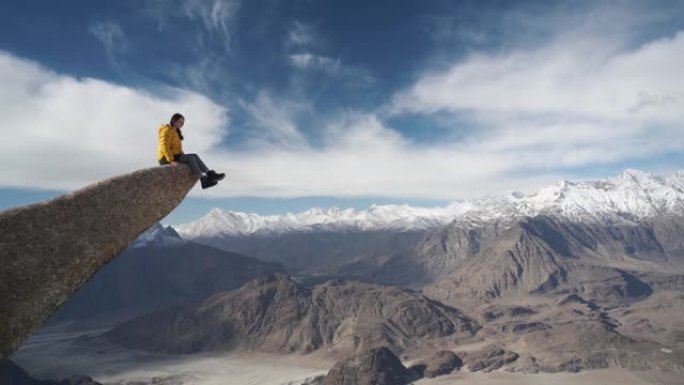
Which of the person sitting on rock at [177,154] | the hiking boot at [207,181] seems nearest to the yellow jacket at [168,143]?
the person sitting on rock at [177,154]

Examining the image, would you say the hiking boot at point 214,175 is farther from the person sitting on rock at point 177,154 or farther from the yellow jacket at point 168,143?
the yellow jacket at point 168,143

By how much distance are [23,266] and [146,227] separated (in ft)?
16.8

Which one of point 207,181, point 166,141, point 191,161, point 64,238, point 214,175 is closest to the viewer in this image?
point 64,238

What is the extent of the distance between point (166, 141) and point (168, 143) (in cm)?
12

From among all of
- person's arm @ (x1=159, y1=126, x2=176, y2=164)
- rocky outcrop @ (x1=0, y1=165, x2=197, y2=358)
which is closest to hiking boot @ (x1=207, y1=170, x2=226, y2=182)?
rocky outcrop @ (x1=0, y1=165, x2=197, y2=358)

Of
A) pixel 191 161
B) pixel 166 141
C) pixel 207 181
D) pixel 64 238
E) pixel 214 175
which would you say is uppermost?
pixel 166 141

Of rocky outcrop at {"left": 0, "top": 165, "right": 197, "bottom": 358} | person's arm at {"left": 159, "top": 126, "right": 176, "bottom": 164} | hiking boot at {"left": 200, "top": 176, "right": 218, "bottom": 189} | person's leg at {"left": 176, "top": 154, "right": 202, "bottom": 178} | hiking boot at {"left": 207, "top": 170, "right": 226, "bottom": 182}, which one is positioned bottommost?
rocky outcrop at {"left": 0, "top": 165, "right": 197, "bottom": 358}

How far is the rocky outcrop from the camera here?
1747cm

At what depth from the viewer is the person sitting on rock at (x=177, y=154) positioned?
890 inches

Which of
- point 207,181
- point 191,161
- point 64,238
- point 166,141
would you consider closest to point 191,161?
point 191,161

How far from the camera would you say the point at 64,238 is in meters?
19.1

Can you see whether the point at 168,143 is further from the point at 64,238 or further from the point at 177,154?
the point at 64,238

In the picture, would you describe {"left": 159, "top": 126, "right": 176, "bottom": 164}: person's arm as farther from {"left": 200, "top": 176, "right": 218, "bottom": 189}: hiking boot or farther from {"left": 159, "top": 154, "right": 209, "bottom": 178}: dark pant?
{"left": 200, "top": 176, "right": 218, "bottom": 189}: hiking boot

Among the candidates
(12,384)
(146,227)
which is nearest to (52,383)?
(12,384)
